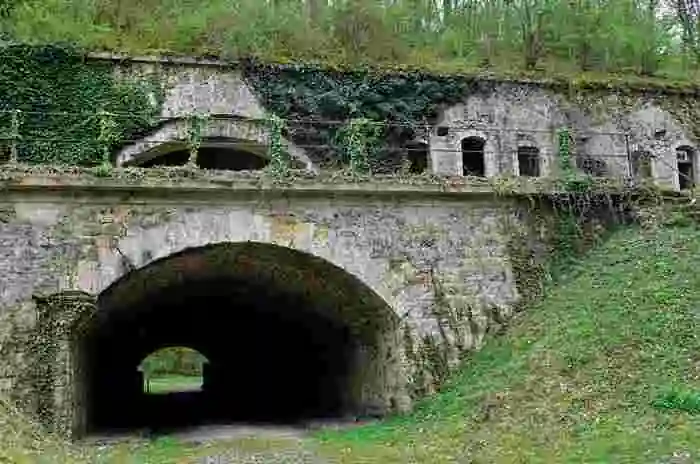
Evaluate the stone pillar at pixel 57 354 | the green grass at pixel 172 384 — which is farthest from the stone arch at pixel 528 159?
the green grass at pixel 172 384

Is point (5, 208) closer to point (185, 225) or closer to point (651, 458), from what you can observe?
point (185, 225)

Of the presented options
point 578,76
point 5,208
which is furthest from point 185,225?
point 578,76

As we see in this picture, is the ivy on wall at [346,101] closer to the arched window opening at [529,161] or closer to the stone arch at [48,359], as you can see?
the arched window opening at [529,161]

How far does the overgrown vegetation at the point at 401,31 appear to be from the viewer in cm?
2250

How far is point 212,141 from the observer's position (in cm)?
2147

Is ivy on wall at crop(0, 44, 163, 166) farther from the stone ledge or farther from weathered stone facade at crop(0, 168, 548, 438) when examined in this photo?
the stone ledge

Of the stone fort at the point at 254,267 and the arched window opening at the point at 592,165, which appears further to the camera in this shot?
the arched window opening at the point at 592,165

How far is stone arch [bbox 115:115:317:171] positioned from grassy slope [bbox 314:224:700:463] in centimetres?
796

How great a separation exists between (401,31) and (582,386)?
15554 mm

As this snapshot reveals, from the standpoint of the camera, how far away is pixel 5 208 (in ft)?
44.3

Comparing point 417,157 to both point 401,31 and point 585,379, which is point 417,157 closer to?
point 401,31

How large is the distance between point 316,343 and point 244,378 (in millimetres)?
5531

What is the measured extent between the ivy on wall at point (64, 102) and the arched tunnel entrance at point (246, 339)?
382 cm

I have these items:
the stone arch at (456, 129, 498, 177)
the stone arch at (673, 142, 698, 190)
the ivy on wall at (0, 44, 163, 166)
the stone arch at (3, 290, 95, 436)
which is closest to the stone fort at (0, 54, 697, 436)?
the stone arch at (3, 290, 95, 436)
